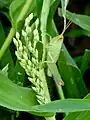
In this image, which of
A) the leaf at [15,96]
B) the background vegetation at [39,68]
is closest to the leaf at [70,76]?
the background vegetation at [39,68]

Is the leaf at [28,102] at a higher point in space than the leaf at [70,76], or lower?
higher

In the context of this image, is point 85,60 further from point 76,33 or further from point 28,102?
point 28,102

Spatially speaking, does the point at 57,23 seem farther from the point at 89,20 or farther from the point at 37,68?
the point at 37,68

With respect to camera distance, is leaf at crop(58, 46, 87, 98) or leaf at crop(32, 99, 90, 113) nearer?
leaf at crop(32, 99, 90, 113)

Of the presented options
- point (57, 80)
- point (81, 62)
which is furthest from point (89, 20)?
point (57, 80)

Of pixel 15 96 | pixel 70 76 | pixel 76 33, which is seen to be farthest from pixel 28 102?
pixel 76 33

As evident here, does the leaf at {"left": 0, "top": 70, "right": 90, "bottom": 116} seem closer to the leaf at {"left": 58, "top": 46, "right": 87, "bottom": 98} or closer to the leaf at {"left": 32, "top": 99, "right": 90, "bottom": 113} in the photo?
the leaf at {"left": 32, "top": 99, "right": 90, "bottom": 113}

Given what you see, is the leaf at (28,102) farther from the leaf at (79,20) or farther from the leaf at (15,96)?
the leaf at (79,20)

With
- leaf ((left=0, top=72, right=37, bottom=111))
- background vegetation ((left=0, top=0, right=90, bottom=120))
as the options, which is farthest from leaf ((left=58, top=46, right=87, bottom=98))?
leaf ((left=0, top=72, right=37, bottom=111))
